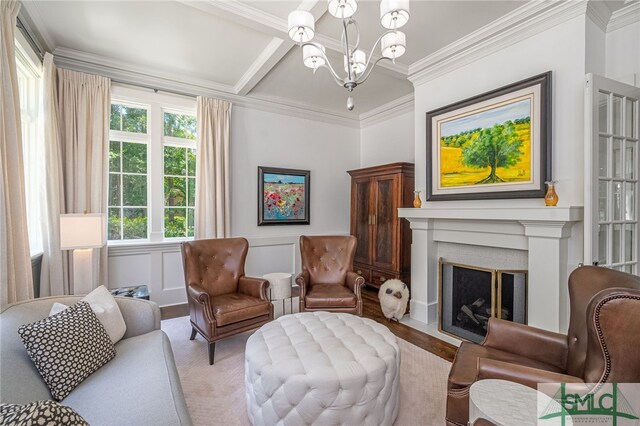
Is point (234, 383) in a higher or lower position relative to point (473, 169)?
lower

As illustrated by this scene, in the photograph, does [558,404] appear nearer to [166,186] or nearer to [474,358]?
[474,358]

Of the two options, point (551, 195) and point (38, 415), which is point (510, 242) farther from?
point (38, 415)

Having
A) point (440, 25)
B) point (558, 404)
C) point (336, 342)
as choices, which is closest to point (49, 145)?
point (336, 342)

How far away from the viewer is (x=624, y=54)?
7.84 feet

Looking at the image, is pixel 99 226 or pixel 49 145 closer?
pixel 99 226

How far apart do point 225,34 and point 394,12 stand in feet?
6.41

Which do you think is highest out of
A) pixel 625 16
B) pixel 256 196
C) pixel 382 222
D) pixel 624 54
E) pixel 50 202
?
pixel 625 16

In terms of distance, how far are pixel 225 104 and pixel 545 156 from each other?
12.4ft

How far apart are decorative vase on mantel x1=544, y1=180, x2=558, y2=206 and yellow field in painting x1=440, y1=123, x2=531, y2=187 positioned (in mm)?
191

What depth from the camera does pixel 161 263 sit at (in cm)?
387

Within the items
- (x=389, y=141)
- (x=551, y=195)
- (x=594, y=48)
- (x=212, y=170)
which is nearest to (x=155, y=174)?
(x=212, y=170)

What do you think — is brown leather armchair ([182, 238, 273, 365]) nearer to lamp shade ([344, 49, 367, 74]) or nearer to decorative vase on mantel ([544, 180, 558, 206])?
lamp shade ([344, 49, 367, 74])

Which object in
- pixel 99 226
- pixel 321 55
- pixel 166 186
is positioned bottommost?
pixel 99 226

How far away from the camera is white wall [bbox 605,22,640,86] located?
7.65 feet
